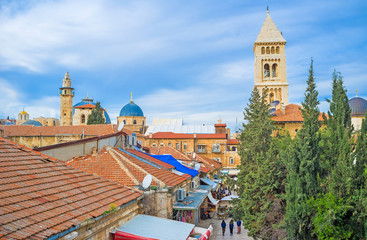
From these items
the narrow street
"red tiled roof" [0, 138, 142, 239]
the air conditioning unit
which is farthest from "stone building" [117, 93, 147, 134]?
"red tiled roof" [0, 138, 142, 239]

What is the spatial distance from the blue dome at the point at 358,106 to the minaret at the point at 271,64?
11878 mm

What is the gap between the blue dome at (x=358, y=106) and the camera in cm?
4675

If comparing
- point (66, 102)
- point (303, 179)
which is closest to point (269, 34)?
point (66, 102)

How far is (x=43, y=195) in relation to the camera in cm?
619

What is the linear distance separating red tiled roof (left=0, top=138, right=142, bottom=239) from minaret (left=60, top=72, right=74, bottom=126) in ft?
228

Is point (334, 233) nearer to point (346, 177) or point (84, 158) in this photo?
point (346, 177)

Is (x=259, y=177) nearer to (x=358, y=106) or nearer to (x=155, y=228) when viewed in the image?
(x=155, y=228)

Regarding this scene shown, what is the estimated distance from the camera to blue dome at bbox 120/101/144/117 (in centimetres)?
6762

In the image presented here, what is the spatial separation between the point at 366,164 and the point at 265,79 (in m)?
52.4

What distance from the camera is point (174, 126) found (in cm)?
6438

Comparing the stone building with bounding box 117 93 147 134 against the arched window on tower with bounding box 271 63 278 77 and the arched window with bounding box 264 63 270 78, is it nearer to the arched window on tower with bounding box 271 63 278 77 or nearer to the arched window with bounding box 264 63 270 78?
the arched window with bounding box 264 63 270 78

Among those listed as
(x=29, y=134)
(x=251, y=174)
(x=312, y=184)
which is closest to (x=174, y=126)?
(x=29, y=134)

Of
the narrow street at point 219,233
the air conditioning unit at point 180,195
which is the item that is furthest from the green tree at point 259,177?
the narrow street at point 219,233

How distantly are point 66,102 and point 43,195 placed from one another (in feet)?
237
